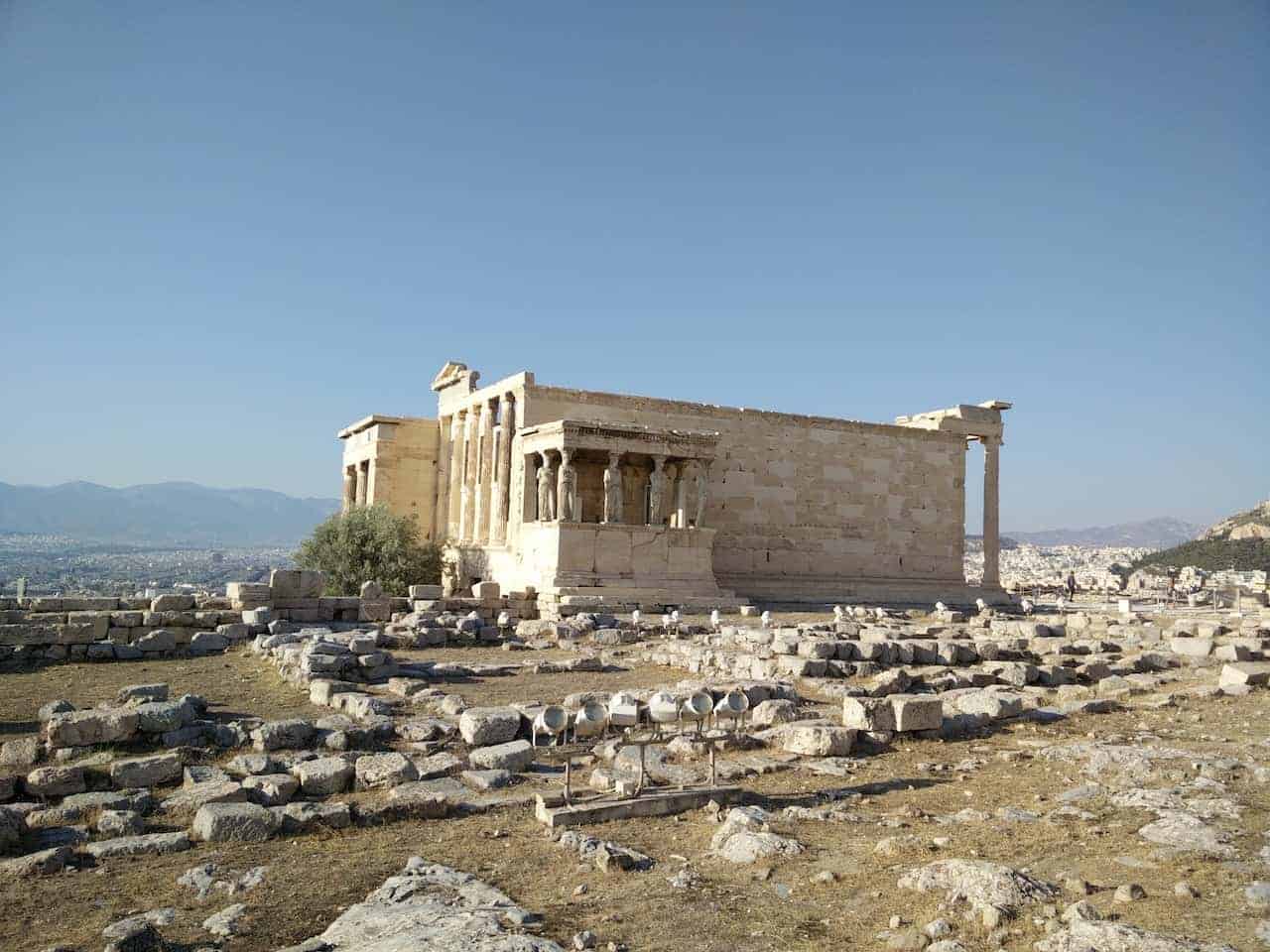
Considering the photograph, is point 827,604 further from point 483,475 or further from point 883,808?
point 883,808

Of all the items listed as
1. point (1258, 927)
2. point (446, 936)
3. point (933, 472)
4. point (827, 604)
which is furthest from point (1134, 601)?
point (446, 936)

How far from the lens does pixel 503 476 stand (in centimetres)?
2670

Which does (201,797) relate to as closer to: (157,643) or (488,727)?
(488,727)

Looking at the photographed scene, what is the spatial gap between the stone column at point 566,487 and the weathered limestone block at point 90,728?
14.8m

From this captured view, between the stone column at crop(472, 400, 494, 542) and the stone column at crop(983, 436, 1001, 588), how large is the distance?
57.2ft

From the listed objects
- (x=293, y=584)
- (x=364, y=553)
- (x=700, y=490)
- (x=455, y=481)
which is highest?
(x=455, y=481)

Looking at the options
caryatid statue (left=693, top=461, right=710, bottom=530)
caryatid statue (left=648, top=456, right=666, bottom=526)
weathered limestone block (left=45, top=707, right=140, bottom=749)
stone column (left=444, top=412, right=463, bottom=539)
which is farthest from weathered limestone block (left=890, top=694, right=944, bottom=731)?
stone column (left=444, top=412, right=463, bottom=539)

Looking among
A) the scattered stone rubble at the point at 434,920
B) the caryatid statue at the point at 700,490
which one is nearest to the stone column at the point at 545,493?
the caryatid statue at the point at 700,490

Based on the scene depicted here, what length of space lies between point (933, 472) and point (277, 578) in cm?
2254

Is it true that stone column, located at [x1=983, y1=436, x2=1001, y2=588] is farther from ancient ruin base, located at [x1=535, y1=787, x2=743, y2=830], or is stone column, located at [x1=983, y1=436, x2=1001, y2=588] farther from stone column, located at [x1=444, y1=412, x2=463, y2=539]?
ancient ruin base, located at [x1=535, y1=787, x2=743, y2=830]

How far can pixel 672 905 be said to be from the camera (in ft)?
17.0

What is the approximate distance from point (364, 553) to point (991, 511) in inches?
841

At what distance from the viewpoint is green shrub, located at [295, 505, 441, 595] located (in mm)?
25328

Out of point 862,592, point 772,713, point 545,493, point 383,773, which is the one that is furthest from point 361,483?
point 383,773
